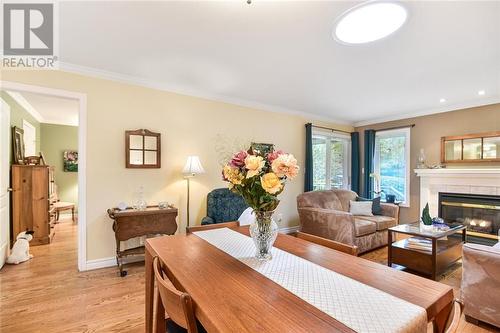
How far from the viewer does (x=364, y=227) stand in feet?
11.6

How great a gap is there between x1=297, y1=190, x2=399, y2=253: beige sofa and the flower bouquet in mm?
2436

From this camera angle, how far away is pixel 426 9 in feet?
6.03

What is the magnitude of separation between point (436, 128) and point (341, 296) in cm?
492

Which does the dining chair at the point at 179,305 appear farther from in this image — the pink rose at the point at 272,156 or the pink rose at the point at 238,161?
the pink rose at the point at 272,156

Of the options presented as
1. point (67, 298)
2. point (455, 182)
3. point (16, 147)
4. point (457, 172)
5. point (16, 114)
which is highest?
point (16, 114)

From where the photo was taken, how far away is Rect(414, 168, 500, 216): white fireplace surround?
12.6ft

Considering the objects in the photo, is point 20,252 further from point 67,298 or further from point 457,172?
point 457,172

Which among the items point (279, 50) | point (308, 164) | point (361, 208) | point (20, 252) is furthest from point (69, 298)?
point (361, 208)

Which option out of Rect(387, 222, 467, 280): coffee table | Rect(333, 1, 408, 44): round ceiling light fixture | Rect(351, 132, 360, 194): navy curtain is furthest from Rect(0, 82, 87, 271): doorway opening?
Rect(351, 132, 360, 194): navy curtain

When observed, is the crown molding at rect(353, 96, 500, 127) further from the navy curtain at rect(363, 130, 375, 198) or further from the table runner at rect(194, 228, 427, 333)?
the table runner at rect(194, 228, 427, 333)

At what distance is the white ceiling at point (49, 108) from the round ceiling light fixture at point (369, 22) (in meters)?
3.95

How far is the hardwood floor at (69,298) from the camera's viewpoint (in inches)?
76.7

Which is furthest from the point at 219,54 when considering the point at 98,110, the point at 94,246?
Answer: the point at 94,246

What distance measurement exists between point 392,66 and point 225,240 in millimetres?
2700
